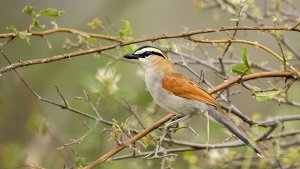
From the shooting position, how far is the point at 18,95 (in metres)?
7.31

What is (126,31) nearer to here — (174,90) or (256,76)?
(174,90)

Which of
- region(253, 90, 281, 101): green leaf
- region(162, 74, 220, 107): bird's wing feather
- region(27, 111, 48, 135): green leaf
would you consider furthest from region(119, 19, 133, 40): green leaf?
region(253, 90, 281, 101): green leaf

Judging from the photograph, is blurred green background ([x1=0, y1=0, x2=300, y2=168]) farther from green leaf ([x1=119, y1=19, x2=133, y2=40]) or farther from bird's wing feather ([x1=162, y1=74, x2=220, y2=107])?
bird's wing feather ([x1=162, y1=74, x2=220, y2=107])

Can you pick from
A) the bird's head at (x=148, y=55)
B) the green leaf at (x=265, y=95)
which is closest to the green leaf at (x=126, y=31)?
the bird's head at (x=148, y=55)

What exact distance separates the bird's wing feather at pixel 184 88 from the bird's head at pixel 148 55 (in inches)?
6.4

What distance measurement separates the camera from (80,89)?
6738 mm

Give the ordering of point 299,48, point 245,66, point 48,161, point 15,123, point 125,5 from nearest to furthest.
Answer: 1. point 245,66
2. point 48,161
3. point 299,48
4. point 15,123
5. point 125,5

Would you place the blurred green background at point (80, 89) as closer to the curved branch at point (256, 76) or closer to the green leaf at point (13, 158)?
the green leaf at point (13, 158)

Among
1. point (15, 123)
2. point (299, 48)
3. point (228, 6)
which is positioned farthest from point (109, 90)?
point (15, 123)

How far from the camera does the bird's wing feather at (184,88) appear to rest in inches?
167

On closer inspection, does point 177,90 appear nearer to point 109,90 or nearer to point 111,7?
point 109,90

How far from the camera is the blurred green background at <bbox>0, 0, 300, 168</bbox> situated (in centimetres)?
465

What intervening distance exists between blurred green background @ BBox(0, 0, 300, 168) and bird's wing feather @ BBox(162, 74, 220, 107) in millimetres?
377

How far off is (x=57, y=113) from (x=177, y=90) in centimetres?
323
